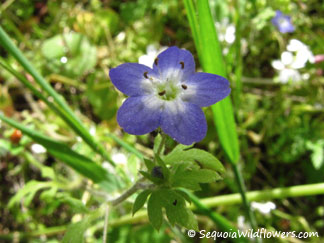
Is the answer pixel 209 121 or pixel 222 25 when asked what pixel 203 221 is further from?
pixel 222 25

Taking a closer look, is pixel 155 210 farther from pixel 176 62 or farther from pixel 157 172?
pixel 176 62

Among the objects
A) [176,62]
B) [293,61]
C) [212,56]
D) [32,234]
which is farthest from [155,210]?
[293,61]

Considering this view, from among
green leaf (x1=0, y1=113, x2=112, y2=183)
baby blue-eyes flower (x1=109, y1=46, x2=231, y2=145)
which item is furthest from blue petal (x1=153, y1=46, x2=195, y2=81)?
green leaf (x1=0, y1=113, x2=112, y2=183)

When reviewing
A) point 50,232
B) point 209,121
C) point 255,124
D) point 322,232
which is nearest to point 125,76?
point 209,121

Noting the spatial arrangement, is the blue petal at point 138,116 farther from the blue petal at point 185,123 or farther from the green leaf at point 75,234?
the green leaf at point 75,234

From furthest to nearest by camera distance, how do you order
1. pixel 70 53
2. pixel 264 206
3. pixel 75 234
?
1. pixel 70 53
2. pixel 264 206
3. pixel 75 234

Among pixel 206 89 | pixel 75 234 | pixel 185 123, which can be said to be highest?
pixel 206 89

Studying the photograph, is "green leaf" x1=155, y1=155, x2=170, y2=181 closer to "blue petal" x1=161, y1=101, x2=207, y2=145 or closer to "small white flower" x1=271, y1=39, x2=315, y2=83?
"blue petal" x1=161, y1=101, x2=207, y2=145
